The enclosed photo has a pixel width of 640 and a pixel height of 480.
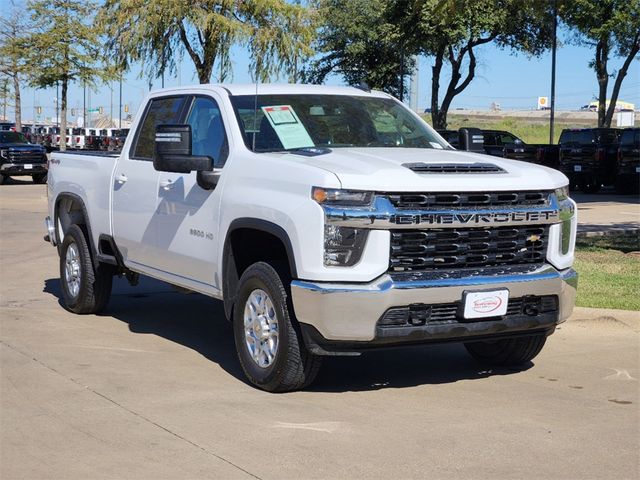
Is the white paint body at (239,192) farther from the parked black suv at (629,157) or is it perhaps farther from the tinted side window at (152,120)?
the parked black suv at (629,157)

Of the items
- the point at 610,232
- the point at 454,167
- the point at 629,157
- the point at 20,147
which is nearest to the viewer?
the point at 454,167

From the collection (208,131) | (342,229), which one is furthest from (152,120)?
(342,229)

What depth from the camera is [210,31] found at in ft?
92.8

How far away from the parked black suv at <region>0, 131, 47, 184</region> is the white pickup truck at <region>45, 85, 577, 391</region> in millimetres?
25524

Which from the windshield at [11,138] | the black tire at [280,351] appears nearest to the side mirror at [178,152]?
the black tire at [280,351]

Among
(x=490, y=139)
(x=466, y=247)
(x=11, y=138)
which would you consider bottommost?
(x=466, y=247)

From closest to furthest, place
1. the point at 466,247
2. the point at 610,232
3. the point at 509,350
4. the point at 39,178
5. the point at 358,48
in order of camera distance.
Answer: the point at 466,247 → the point at 509,350 → the point at 610,232 → the point at 39,178 → the point at 358,48

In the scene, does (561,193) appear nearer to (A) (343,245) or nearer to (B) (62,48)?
(A) (343,245)

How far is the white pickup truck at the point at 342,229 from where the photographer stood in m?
6.01

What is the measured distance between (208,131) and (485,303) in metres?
2.61

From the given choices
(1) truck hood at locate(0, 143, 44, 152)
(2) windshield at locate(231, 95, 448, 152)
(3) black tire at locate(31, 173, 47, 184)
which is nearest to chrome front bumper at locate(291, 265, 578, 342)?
(2) windshield at locate(231, 95, 448, 152)

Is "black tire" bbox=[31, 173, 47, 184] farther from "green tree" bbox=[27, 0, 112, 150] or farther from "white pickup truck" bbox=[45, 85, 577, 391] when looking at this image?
"white pickup truck" bbox=[45, 85, 577, 391]

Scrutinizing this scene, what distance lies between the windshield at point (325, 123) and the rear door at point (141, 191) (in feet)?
3.12

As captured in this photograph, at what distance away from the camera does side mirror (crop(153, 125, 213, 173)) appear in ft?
23.0
